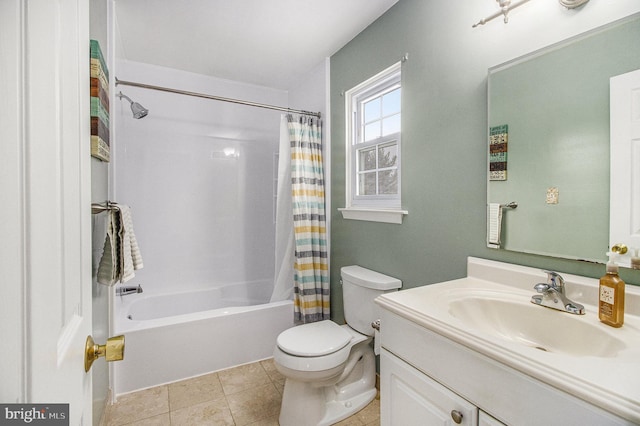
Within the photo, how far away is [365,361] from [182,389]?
1.19 meters

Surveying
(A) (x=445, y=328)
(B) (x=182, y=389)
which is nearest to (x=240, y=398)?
(B) (x=182, y=389)

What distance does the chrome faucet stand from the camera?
38.5 inches

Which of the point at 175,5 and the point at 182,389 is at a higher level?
the point at 175,5

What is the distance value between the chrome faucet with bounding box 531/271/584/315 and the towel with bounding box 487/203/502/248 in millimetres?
266

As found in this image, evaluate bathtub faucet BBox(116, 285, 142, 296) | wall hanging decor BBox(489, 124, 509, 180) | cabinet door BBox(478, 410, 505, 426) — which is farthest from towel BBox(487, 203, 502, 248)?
bathtub faucet BBox(116, 285, 142, 296)

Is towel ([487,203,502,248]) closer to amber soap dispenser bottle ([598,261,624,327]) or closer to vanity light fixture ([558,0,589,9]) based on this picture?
amber soap dispenser bottle ([598,261,624,327])

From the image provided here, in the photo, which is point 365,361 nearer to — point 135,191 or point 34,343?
point 34,343

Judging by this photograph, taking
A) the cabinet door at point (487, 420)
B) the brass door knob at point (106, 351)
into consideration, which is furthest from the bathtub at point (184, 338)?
the cabinet door at point (487, 420)

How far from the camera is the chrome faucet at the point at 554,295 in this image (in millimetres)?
978

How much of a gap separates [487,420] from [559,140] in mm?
966

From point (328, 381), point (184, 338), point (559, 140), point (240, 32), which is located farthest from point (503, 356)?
point (240, 32)

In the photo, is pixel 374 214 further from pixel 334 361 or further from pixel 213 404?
pixel 213 404

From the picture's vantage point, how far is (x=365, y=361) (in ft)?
6.26

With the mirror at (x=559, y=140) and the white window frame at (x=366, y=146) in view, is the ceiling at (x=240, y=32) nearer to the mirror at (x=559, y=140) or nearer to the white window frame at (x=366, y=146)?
the white window frame at (x=366, y=146)
